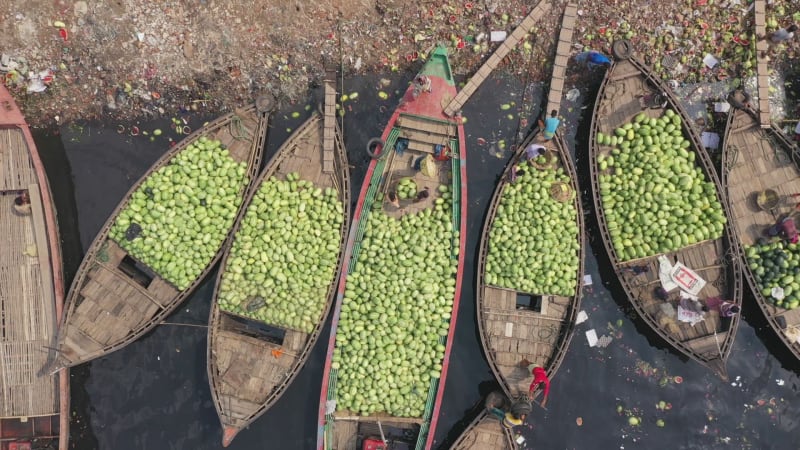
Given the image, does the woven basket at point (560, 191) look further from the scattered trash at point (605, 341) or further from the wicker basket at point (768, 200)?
the wicker basket at point (768, 200)

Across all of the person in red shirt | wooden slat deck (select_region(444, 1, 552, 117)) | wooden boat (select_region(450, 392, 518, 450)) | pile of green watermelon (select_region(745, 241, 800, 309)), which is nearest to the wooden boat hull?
the person in red shirt

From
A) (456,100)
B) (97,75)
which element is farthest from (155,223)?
(456,100)

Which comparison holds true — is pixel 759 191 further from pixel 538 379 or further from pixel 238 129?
pixel 238 129

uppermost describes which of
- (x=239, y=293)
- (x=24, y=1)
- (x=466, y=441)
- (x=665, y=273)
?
(x=24, y=1)

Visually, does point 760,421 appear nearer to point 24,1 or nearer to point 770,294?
point 770,294

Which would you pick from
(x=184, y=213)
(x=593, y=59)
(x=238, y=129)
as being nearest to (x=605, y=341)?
(x=593, y=59)

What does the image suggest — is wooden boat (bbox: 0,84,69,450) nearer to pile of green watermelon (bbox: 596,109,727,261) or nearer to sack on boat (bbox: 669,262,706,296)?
pile of green watermelon (bbox: 596,109,727,261)
